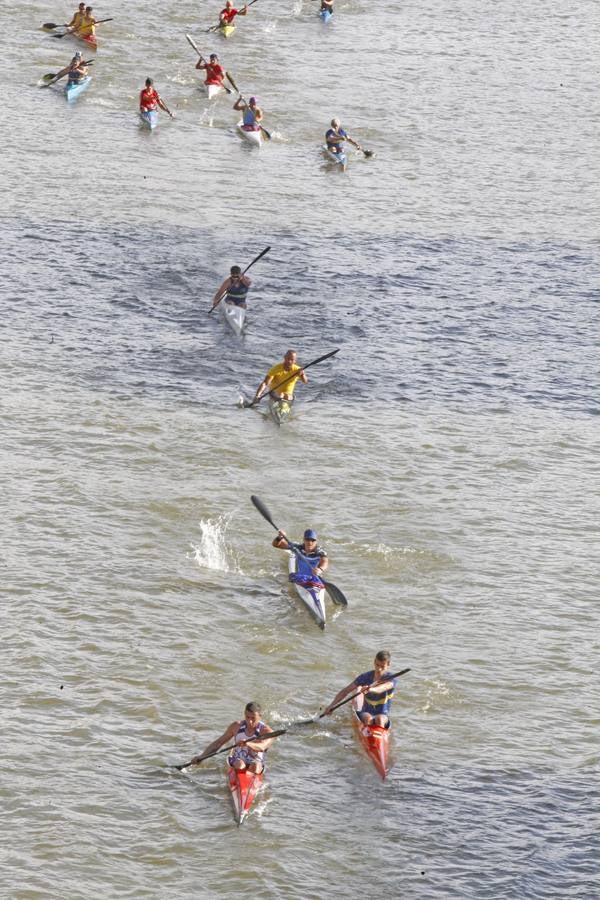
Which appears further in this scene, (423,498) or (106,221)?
(106,221)

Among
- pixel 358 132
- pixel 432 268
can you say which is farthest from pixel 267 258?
pixel 358 132

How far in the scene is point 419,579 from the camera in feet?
87.7

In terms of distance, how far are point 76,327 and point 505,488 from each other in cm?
1180

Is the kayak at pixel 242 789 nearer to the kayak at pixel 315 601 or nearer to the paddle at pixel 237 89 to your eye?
the kayak at pixel 315 601

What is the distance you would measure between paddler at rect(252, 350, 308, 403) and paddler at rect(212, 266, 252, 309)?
4.72 metres

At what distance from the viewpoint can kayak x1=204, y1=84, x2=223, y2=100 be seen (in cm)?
5438

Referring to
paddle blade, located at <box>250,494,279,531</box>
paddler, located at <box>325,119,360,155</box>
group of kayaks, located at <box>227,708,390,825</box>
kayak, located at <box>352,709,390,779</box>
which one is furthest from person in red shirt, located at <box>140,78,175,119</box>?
kayak, located at <box>352,709,390,779</box>

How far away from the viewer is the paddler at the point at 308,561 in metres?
25.3

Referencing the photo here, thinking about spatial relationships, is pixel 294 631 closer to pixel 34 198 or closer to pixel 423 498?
pixel 423 498

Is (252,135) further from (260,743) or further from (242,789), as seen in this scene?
(242,789)

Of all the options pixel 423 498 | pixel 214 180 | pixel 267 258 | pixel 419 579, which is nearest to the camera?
pixel 419 579

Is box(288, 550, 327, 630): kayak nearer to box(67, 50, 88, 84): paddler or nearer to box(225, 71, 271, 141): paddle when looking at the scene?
box(225, 71, 271, 141): paddle

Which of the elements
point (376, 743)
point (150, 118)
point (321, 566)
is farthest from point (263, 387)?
point (150, 118)

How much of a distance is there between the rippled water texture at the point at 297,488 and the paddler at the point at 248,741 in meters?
0.45
